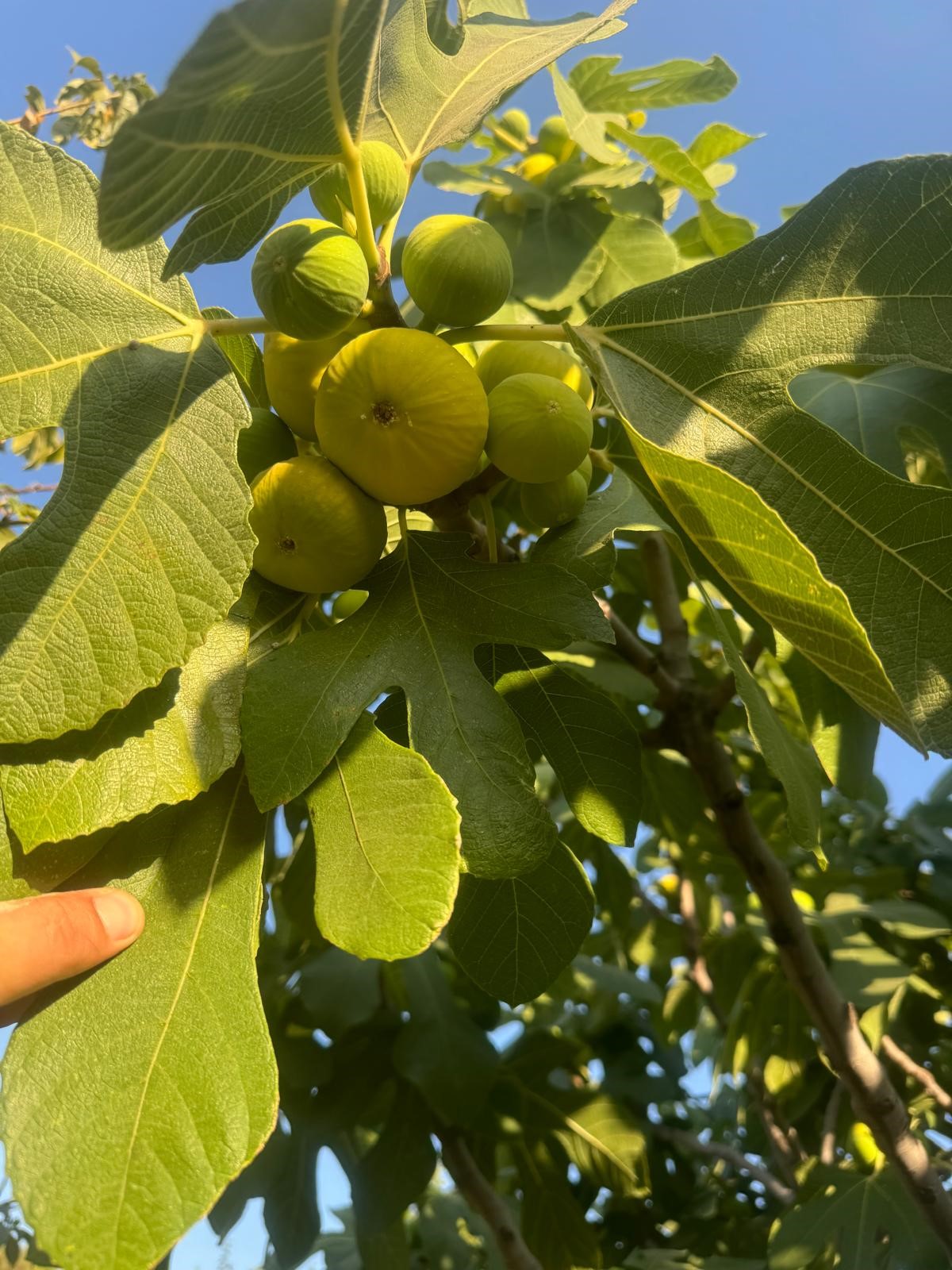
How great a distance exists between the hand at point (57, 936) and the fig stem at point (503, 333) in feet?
2.22

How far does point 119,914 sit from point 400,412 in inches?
20.9

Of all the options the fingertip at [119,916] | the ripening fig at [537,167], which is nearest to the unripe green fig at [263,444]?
the fingertip at [119,916]

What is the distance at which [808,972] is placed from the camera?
5.28ft

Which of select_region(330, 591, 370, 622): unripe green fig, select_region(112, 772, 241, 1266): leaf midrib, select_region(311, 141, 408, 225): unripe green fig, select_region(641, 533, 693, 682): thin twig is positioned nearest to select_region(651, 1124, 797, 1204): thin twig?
select_region(641, 533, 693, 682): thin twig

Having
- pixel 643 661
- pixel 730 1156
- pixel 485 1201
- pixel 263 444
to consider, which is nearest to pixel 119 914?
pixel 263 444

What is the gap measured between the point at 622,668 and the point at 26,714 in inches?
46.1

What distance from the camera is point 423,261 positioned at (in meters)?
1.07

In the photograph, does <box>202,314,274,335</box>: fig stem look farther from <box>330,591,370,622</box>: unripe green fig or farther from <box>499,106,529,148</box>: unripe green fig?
<box>499,106,529,148</box>: unripe green fig

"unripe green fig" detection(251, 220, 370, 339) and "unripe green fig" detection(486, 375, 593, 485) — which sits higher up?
"unripe green fig" detection(251, 220, 370, 339)

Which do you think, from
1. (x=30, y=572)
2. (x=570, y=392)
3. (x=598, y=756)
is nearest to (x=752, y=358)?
(x=570, y=392)

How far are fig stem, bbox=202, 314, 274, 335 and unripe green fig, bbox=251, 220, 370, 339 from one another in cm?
5

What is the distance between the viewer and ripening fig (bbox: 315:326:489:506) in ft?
3.15

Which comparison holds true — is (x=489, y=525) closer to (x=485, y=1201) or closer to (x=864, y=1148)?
(x=485, y=1201)

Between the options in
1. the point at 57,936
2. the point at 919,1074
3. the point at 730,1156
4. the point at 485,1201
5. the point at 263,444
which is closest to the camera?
the point at 57,936
